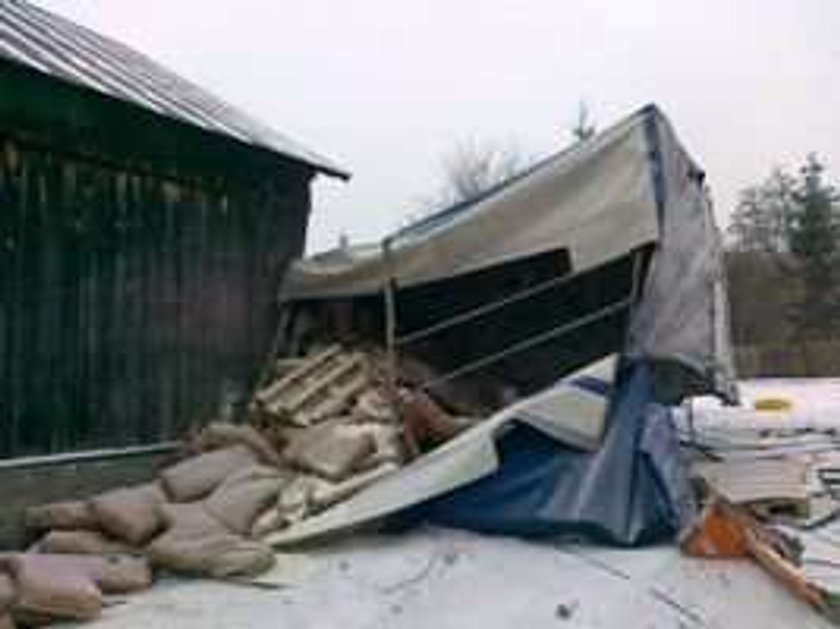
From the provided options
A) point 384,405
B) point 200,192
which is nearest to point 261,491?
point 384,405

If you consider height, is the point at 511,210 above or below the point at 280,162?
below

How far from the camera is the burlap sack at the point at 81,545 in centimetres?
609

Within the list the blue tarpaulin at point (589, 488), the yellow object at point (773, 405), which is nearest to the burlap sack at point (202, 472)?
the blue tarpaulin at point (589, 488)

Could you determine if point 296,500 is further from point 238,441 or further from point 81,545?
point 81,545

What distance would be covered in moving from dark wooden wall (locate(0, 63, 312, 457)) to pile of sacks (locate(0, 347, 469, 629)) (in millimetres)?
479

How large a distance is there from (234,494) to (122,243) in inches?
83.3

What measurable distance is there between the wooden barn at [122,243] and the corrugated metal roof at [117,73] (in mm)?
33

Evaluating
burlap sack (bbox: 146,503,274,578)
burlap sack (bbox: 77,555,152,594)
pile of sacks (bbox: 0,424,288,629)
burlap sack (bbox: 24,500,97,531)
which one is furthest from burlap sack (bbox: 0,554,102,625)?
burlap sack (bbox: 24,500,97,531)

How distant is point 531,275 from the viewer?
9.23m

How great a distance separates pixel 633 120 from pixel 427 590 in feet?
12.3

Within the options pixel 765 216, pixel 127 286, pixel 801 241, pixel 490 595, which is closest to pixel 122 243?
pixel 127 286

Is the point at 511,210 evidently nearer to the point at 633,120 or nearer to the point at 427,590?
the point at 633,120

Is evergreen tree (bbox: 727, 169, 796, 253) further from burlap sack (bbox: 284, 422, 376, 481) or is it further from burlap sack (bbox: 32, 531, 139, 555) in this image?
burlap sack (bbox: 32, 531, 139, 555)

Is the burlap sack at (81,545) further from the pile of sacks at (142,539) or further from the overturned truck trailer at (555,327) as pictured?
the overturned truck trailer at (555,327)
